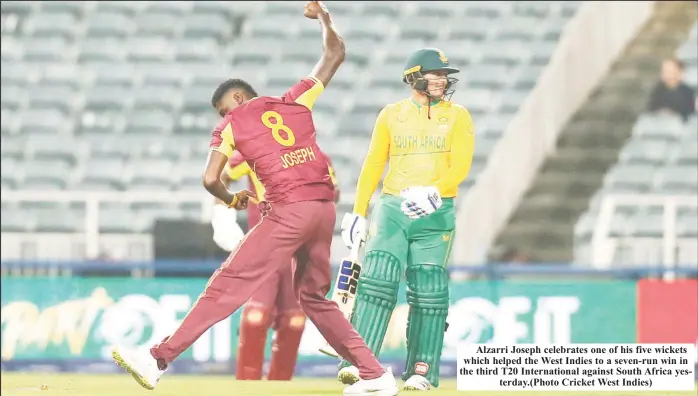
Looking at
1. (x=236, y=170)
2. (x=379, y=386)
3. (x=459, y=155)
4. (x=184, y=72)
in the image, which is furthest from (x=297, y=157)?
(x=184, y=72)

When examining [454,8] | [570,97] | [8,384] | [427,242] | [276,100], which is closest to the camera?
[276,100]

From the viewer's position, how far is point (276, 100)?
7961mm

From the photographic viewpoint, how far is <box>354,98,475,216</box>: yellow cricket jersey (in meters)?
8.48

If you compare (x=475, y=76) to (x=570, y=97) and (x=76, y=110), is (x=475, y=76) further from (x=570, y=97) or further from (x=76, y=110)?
(x=76, y=110)

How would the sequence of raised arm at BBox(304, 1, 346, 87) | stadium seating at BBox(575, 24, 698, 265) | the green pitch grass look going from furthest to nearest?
stadium seating at BBox(575, 24, 698, 265) → the green pitch grass → raised arm at BBox(304, 1, 346, 87)

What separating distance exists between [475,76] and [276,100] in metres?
10.3

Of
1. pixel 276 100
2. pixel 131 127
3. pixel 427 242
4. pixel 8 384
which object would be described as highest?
pixel 131 127

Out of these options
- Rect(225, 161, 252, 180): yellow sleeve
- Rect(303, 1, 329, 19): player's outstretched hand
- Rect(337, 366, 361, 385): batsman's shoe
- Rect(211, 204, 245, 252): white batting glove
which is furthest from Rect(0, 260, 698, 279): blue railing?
Rect(303, 1, 329, 19): player's outstretched hand

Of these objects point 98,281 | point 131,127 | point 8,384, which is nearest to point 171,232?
point 98,281

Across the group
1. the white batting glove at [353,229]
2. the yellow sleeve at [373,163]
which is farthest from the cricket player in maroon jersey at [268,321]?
the white batting glove at [353,229]

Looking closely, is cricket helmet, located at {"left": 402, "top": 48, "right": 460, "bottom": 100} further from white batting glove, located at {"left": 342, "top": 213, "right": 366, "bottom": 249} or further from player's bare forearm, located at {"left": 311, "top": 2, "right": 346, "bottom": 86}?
white batting glove, located at {"left": 342, "top": 213, "right": 366, "bottom": 249}

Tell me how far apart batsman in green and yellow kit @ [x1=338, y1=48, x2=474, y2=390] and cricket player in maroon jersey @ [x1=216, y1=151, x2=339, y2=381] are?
1338 mm

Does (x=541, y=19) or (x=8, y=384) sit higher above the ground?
(x=541, y=19)

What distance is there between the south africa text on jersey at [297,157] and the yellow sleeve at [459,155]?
91 centimetres
